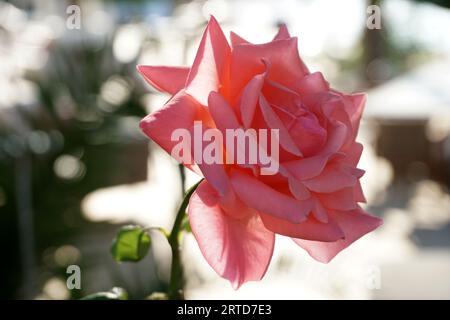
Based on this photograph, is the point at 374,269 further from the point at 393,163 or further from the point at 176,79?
the point at 393,163

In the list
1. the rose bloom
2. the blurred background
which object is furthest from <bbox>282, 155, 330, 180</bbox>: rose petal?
the blurred background

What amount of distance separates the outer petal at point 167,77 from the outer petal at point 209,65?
0.08 feet

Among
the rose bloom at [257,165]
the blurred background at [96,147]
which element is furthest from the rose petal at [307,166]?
the blurred background at [96,147]

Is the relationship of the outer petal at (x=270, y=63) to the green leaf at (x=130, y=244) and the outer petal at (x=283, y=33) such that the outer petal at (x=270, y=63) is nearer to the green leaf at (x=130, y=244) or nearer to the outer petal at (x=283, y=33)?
the outer petal at (x=283, y=33)

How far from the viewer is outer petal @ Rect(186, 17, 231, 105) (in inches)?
12.2

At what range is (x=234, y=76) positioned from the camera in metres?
0.32

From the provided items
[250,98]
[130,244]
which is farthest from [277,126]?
[130,244]

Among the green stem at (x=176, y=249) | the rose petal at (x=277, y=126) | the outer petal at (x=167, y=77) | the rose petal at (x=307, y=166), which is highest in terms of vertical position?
the outer petal at (x=167, y=77)

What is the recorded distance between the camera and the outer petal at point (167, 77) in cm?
34

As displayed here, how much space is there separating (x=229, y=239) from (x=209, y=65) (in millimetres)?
88

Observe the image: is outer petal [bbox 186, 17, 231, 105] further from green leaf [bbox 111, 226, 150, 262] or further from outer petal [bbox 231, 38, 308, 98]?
green leaf [bbox 111, 226, 150, 262]

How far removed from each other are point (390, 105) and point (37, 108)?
3.29 metres

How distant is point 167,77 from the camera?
337mm

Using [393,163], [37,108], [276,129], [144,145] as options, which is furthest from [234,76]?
[393,163]
